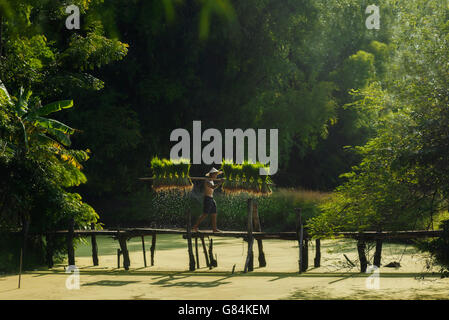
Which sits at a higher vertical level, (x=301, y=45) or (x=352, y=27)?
(x=352, y=27)

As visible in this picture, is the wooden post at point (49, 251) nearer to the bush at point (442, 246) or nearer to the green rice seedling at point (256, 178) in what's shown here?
the green rice seedling at point (256, 178)

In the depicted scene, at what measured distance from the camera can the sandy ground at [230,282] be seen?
12680mm

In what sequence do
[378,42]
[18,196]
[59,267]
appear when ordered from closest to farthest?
1. [18,196]
2. [59,267]
3. [378,42]

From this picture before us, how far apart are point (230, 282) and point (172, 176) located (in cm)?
333

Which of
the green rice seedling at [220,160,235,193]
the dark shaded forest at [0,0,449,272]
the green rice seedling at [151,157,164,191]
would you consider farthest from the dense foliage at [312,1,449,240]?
the green rice seedling at [151,157,164,191]

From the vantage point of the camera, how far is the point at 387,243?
2375 centimetres

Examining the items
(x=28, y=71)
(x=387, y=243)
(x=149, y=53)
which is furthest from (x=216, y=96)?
(x=28, y=71)

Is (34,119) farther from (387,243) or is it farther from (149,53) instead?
(149,53)

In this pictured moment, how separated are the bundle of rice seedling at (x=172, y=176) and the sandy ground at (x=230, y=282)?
210 centimetres

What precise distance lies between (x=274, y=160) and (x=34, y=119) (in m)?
17.2

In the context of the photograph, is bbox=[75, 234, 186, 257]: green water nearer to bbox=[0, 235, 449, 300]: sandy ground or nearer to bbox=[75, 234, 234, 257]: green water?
bbox=[75, 234, 234, 257]: green water

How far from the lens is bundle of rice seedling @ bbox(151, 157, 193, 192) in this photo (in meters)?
16.8

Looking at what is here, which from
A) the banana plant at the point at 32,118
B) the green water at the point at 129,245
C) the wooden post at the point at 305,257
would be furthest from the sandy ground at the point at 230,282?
the banana plant at the point at 32,118

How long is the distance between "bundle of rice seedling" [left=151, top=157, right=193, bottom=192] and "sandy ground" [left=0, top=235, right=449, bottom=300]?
210 centimetres
